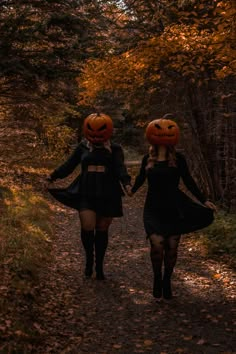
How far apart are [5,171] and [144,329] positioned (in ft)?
45.1

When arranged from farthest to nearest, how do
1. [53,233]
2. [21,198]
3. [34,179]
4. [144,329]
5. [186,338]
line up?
[34,179]
[21,198]
[53,233]
[144,329]
[186,338]

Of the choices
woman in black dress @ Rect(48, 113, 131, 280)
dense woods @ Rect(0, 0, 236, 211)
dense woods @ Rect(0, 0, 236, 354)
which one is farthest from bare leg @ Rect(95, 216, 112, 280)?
dense woods @ Rect(0, 0, 236, 211)

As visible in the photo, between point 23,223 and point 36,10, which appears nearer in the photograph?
point 23,223

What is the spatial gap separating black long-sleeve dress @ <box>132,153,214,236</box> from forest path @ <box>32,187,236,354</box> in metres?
1.00

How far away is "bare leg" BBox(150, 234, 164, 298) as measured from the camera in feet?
19.7

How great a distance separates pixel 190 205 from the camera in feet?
20.4

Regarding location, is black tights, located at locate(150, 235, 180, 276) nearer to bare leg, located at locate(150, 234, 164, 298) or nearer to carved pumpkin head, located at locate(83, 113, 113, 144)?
bare leg, located at locate(150, 234, 164, 298)

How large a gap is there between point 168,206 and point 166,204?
4 centimetres

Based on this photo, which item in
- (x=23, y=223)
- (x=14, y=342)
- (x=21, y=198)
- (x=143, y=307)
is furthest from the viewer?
(x=21, y=198)

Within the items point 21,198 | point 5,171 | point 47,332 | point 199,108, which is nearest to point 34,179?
point 5,171

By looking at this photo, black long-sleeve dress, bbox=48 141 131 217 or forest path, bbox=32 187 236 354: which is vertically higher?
black long-sleeve dress, bbox=48 141 131 217

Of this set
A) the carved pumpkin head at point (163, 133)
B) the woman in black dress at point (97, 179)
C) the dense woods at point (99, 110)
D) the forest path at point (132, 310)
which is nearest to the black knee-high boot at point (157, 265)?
the forest path at point (132, 310)

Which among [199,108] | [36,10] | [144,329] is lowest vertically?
[144,329]

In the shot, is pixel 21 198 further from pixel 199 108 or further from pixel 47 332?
pixel 47 332
